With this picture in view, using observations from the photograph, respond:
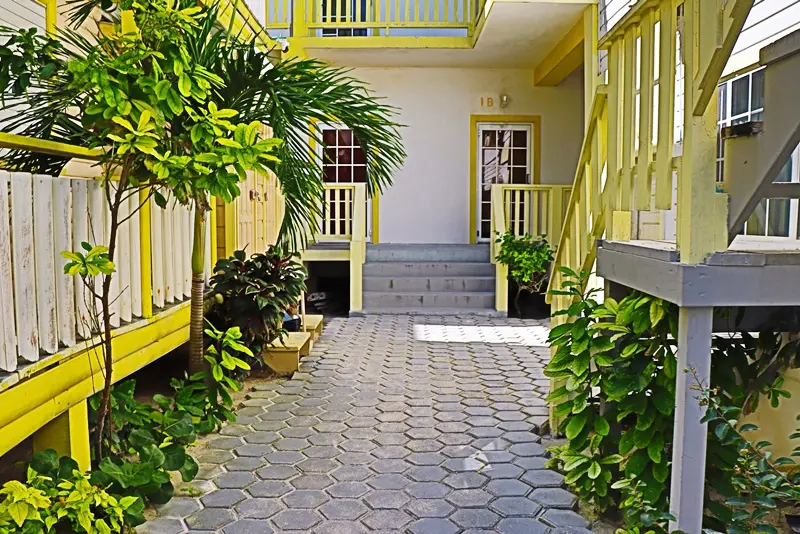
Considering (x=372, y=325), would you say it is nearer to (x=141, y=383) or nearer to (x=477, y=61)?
(x=141, y=383)

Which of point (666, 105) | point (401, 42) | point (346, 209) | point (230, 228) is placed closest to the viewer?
point (666, 105)

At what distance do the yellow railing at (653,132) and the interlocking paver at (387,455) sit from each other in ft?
3.64

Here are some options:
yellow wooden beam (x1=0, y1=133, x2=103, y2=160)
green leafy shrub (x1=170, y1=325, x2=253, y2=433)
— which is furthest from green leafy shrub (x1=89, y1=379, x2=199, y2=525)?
yellow wooden beam (x1=0, y1=133, x2=103, y2=160)

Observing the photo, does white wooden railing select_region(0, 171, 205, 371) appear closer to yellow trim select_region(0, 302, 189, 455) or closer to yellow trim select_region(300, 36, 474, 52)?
yellow trim select_region(0, 302, 189, 455)

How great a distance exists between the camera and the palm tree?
127 inches

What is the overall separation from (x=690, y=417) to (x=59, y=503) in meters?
2.32

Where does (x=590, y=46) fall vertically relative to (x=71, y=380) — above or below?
above

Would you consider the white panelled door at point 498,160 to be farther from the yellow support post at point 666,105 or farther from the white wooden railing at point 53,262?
the yellow support post at point 666,105

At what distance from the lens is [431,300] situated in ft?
30.4

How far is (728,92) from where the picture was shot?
4949 mm

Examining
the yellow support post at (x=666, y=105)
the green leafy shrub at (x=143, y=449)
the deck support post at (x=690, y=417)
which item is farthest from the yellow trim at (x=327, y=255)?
the deck support post at (x=690, y=417)

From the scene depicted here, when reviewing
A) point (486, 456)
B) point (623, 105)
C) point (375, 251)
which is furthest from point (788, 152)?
point (375, 251)

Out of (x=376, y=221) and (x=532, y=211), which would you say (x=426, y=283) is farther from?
(x=376, y=221)

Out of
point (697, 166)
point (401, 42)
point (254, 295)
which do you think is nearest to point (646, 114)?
point (697, 166)
